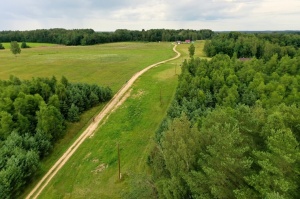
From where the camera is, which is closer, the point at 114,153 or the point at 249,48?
the point at 114,153

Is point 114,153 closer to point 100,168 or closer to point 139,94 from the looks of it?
point 100,168

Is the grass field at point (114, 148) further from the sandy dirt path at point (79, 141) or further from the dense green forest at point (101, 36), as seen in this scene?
the dense green forest at point (101, 36)

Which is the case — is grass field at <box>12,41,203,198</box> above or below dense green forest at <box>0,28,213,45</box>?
below

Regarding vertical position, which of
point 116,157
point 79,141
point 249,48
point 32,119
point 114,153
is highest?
point 249,48

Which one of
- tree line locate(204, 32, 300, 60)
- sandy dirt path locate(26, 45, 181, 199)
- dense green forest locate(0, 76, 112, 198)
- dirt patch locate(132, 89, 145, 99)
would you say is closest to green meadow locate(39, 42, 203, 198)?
dirt patch locate(132, 89, 145, 99)

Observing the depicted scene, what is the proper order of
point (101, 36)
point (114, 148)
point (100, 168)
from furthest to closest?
1. point (101, 36)
2. point (114, 148)
3. point (100, 168)

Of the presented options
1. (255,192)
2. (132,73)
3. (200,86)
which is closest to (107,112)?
(200,86)

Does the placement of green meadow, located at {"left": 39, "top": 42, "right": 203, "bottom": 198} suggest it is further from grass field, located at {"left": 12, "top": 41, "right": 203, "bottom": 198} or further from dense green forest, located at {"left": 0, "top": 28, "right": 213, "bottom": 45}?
dense green forest, located at {"left": 0, "top": 28, "right": 213, "bottom": 45}

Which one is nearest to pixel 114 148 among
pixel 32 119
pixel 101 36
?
pixel 32 119

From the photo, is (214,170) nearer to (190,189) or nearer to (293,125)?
(190,189)
